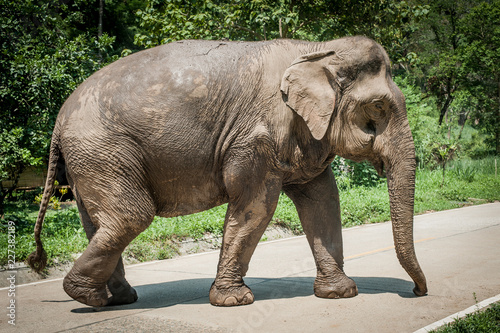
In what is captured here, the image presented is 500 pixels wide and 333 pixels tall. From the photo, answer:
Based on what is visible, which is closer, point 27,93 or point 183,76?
point 183,76

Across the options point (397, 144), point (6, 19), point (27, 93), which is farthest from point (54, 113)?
point (397, 144)

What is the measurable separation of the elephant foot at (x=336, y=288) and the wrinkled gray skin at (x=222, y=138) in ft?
2.18

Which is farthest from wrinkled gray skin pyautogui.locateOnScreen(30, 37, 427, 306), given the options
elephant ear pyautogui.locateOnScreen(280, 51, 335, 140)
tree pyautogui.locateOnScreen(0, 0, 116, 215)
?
tree pyautogui.locateOnScreen(0, 0, 116, 215)

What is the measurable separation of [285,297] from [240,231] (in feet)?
3.29

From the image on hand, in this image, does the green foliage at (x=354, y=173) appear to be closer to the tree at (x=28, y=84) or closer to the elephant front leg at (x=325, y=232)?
the tree at (x=28, y=84)

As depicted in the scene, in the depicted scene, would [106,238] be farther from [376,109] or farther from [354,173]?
[354,173]

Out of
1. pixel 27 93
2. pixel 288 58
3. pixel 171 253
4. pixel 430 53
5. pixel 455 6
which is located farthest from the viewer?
pixel 430 53

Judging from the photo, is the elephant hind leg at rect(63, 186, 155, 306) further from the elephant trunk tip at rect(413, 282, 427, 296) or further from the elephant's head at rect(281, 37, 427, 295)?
the elephant trunk tip at rect(413, 282, 427, 296)

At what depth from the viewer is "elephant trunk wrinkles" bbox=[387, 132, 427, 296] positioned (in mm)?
5062

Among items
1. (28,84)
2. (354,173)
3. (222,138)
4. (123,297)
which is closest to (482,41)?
(354,173)

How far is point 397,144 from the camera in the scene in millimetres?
5160

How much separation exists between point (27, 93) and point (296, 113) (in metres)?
6.00

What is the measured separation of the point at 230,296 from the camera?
516 cm

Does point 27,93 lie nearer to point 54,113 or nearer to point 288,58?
point 54,113
